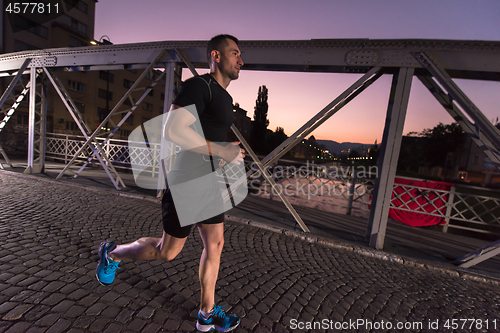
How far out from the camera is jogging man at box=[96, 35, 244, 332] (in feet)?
4.99

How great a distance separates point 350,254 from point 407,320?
5.48ft

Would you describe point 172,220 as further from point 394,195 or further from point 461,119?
point 394,195

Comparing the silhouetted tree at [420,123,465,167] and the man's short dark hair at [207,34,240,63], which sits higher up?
the silhouetted tree at [420,123,465,167]

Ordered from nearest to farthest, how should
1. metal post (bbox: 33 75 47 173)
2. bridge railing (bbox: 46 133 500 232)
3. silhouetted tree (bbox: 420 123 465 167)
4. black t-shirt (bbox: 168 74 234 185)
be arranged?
black t-shirt (bbox: 168 74 234 185)
bridge railing (bbox: 46 133 500 232)
metal post (bbox: 33 75 47 173)
silhouetted tree (bbox: 420 123 465 167)

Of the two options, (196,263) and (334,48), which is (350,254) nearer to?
(196,263)

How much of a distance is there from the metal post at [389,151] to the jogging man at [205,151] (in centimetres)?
335

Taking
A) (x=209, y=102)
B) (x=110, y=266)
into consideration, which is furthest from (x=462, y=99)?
(x=110, y=266)

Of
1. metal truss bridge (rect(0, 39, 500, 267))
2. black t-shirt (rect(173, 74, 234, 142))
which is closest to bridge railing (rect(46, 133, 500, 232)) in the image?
metal truss bridge (rect(0, 39, 500, 267))

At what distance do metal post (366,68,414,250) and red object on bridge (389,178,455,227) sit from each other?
2.25m

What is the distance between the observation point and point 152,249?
1.88 m

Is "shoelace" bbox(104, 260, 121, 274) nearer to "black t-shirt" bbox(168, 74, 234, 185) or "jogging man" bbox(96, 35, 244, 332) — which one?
"jogging man" bbox(96, 35, 244, 332)

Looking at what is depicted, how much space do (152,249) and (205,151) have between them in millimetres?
963

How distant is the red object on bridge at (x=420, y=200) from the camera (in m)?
5.84

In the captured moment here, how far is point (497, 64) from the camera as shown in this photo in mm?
3604
